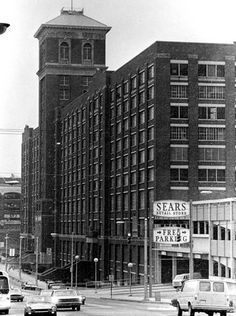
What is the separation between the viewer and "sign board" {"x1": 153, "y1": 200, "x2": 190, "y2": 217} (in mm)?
47600

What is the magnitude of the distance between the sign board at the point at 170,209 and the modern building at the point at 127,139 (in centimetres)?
2752

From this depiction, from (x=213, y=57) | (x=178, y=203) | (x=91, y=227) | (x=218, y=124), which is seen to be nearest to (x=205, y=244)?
(x=218, y=124)

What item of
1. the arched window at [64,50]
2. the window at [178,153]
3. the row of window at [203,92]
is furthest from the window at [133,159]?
the arched window at [64,50]

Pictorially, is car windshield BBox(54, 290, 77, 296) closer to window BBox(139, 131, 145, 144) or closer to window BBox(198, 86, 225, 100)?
window BBox(198, 86, 225, 100)

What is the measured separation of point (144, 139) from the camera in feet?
341

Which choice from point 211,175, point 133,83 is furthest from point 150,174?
point 133,83

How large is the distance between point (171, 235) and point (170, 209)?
1.67 m

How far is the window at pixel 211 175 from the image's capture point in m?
98.7

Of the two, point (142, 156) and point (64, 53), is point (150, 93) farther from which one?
point (64, 53)

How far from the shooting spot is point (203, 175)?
99.0 metres

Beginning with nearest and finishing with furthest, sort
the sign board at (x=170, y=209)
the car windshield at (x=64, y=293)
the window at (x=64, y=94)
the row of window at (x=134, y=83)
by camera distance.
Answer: the car windshield at (x=64, y=293), the sign board at (x=170, y=209), the row of window at (x=134, y=83), the window at (x=64, y=94)

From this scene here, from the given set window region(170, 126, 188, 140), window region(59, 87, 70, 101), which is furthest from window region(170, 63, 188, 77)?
window region(59, 87, 70, 101)

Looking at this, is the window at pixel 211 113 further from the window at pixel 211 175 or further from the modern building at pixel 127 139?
the window at pixel 211 175

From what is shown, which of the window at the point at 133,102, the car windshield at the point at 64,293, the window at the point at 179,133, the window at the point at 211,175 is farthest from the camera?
the window at the point at 133,102
